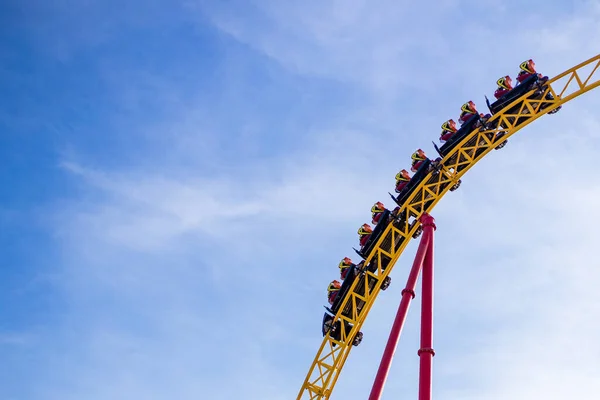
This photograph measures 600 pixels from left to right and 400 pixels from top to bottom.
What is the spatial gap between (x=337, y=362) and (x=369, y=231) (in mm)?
3603

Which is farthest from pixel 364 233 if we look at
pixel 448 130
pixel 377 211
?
pixel 448 130

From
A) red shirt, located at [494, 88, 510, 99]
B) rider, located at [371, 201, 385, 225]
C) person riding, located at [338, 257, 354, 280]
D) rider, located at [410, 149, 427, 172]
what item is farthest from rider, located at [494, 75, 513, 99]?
person riding, located at [338, 257, 354, 280]

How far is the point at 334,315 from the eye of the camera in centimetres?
1812

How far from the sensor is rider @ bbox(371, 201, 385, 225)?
18.0 metres

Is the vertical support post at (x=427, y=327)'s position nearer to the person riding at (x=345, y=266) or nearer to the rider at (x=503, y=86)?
the person riding at (x=345, y=266)

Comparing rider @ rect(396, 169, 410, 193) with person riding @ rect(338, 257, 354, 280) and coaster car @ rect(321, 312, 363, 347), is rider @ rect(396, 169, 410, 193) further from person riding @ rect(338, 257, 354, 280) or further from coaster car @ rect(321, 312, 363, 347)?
coaster car @ rect(321, 312, 363, 347)

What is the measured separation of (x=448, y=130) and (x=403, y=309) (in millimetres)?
5159

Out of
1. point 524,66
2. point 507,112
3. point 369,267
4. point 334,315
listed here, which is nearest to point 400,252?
point 369,267

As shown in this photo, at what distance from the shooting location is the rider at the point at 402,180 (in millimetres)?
18047

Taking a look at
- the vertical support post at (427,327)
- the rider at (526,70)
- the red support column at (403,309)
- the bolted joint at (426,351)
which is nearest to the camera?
the vertical support post at (427,327)

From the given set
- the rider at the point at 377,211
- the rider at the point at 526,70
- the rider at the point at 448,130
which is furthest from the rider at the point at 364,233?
the rider at the point at 526,70

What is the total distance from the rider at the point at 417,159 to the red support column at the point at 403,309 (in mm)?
1501

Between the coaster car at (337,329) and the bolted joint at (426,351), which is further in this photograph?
the coaster car at (337,329)

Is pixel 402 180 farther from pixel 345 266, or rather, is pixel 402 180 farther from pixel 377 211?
pixel 345 266
